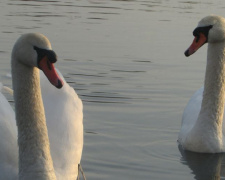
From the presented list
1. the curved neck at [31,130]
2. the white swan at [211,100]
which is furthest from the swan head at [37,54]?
the white swan at [211,100]

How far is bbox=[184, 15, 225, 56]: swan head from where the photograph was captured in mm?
7652

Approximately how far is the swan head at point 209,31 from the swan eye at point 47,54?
287 cm

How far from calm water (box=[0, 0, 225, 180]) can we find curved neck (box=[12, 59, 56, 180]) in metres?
1.32

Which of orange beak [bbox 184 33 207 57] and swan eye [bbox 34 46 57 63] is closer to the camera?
swan eye [bbox 34 46 57 63]

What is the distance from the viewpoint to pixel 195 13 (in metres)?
19.1

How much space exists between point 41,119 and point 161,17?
12.9 metres

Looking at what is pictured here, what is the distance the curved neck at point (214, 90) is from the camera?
7867 millimetres

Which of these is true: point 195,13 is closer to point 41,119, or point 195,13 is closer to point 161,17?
point 161,17

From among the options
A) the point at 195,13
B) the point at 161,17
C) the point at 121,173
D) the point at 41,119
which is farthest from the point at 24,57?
the point at 195,13

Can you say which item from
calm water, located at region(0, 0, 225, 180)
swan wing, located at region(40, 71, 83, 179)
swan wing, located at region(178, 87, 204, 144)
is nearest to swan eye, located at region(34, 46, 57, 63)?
swan wing, located at region(40, 71, 83, 179)

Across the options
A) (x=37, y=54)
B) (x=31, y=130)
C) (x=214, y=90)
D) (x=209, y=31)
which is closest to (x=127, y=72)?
(x=214, y=90)

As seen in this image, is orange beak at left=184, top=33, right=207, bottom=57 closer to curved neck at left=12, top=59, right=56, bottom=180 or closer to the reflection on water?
the reflection on water

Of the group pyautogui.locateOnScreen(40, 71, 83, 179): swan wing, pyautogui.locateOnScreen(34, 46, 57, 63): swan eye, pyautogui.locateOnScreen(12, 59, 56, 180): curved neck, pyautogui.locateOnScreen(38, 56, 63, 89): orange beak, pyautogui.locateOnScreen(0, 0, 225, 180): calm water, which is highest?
pyautogui.locateOnScreen(34, 46, 57, 63): swan eye

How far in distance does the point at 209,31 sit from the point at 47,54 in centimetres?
315
